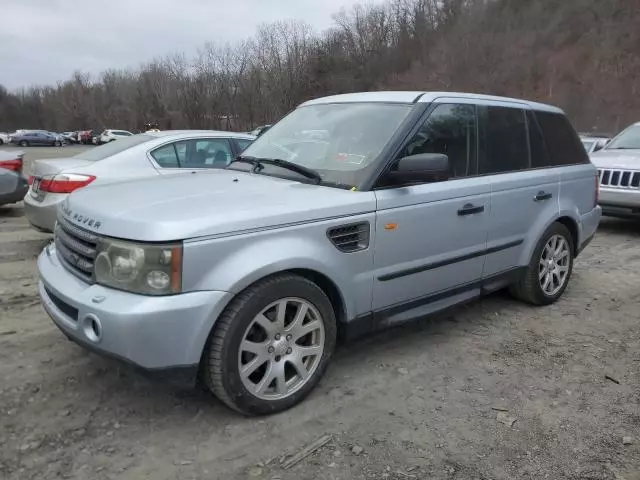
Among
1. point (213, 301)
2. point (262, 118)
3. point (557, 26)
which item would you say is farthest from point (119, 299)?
point (557, 26)

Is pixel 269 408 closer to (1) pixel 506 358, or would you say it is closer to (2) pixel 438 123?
(1) pixel 506 358

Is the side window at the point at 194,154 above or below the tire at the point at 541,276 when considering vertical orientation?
above

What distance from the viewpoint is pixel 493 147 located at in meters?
4.25

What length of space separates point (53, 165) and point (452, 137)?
4481 mm

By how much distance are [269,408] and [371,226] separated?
1174 mm

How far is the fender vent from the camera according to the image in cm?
315

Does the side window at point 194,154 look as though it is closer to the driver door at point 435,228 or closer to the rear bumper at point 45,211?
the rear bumper at point 45,211

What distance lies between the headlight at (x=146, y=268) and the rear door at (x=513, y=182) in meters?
2.44

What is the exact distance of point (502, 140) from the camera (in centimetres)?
434

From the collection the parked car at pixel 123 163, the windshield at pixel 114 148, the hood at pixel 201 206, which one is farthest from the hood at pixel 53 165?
the hood at pixel 201 206

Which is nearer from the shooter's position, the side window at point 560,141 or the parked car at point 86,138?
the side window at point 560,141

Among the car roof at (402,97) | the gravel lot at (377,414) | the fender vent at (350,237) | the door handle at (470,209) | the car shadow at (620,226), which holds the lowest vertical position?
the gravel lot at (377,414)

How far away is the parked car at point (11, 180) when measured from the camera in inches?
335

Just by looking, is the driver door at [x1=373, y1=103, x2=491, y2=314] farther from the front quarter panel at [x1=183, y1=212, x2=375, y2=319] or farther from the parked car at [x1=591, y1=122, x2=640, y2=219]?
the parked car at [x1=591, y1=122, x2=640, y2=219]
